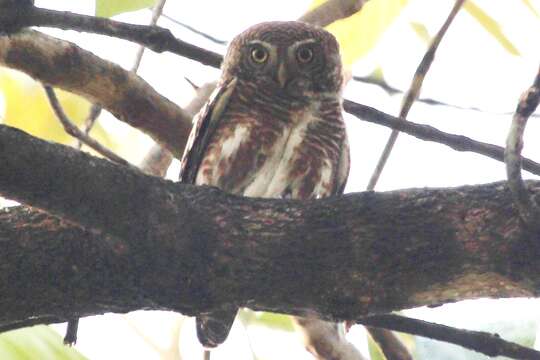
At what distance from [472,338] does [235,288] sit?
1.65 ft

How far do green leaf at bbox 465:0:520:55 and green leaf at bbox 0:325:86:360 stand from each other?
5.87 feet

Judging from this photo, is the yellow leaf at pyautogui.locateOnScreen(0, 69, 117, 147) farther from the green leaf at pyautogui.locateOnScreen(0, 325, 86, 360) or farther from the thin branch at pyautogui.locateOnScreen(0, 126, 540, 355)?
the thin branch at pyautogui.locateOnScreen(0, 126, 540, 355)

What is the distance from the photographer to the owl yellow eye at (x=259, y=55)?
148 inches

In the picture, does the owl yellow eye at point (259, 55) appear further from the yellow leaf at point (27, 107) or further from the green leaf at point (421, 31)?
the yellow leaf at point (27, 107)

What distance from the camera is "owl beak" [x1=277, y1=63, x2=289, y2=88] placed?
143 inches

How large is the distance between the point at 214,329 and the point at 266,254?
1189mm

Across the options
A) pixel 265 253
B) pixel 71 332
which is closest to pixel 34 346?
pixel 71 332

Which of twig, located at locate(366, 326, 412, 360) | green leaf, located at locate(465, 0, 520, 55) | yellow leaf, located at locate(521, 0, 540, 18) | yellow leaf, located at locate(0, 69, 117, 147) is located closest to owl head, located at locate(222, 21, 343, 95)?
green leaf, located at locate(465, 0, 520, 55)

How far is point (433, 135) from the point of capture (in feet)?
7.11

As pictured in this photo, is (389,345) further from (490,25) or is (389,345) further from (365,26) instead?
(490,25)

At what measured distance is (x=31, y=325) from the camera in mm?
2047

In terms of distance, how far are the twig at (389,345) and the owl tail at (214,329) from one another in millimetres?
480

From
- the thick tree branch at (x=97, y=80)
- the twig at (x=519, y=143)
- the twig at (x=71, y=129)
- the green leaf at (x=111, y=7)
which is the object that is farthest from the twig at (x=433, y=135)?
the twig at (x=71, y=129)

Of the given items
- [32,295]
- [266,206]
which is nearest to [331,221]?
[266,206]
